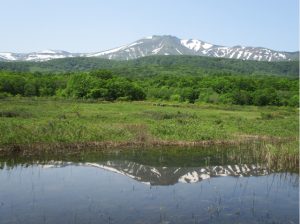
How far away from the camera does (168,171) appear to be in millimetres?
25062

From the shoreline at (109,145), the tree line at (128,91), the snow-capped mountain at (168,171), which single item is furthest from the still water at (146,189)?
the tree line at (128,91)

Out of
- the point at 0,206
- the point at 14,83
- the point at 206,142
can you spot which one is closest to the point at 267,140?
the point at 206,142

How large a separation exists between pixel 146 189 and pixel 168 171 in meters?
4.70

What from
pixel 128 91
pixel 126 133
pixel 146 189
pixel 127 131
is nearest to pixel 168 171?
pixel 146 189

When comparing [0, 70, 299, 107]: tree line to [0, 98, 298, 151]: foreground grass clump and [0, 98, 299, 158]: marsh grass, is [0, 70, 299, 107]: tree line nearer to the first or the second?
[0, 98, 298, 151]: foreground grass clump

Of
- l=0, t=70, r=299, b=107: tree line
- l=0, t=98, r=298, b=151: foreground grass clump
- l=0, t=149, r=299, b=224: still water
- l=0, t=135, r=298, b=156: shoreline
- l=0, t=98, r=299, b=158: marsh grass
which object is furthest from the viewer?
l=0, t=70, r=299, b=107: tree line

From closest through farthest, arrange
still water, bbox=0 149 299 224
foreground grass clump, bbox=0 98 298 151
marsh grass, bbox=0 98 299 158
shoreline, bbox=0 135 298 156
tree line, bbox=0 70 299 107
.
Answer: still water, bbox=0 149 299 224
shoreline, bbox=0 135 298 156
marsh grass, bbox=0 98 299 158
foreground grass clump, bbox=0 98 298 151
tree line, bbox=0 70 299 107

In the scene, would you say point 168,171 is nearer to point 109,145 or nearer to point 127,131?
point 109,145

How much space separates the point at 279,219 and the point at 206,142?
18.5m

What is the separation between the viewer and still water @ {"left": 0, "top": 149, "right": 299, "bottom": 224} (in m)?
16.3

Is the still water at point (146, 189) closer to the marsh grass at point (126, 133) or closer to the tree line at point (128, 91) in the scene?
the marsh grass at point (126, 133)

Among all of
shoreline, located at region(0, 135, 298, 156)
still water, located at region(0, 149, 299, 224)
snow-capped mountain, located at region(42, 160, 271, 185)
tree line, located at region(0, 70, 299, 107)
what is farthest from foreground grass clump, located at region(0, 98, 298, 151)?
tree line, located at region(0, 70, 299, 107)

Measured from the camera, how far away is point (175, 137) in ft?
114

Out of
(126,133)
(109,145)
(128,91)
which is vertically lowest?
(128,91)
